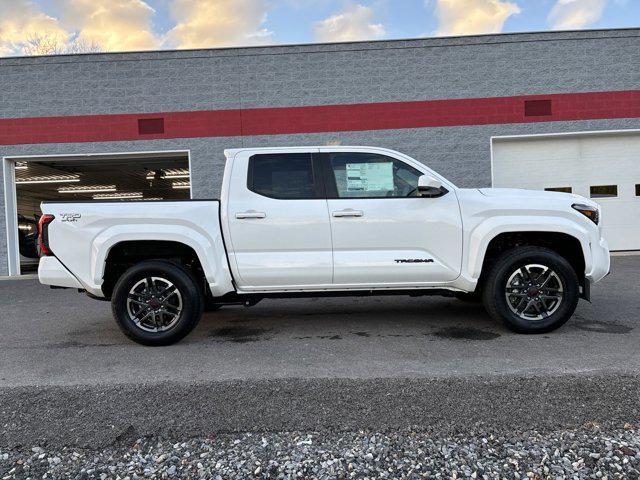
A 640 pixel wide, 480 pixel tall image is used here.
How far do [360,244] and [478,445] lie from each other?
2.44m

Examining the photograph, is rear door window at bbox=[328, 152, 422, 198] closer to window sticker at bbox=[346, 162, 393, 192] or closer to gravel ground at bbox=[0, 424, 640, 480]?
window sticker at bbox=[346, 162, 393, 192]

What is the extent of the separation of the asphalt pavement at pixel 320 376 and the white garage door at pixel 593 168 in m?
6.68

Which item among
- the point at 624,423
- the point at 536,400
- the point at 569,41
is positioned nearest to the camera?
the point at 624,423

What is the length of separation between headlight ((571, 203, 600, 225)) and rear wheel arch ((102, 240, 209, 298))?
3.90 meters

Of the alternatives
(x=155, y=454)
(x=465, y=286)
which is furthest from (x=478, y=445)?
(x=465, y=286)

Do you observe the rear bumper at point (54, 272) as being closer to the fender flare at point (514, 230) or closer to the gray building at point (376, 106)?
the fender flare at point (514, 230)

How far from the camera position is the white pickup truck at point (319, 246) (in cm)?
477

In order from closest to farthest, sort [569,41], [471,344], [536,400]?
[536,400] < [471,344] < [569,41]

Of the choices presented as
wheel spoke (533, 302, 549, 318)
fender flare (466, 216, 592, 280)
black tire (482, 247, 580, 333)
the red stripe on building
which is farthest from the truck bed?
the red stripe on building

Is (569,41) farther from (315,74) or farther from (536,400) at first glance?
(536,400)

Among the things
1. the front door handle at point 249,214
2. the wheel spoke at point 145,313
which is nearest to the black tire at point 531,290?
the front door handle at point 249,214

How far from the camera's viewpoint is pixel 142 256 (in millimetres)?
5012

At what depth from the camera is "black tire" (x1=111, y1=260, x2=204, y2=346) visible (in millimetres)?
4731

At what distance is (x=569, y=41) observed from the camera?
11789 millimetres
